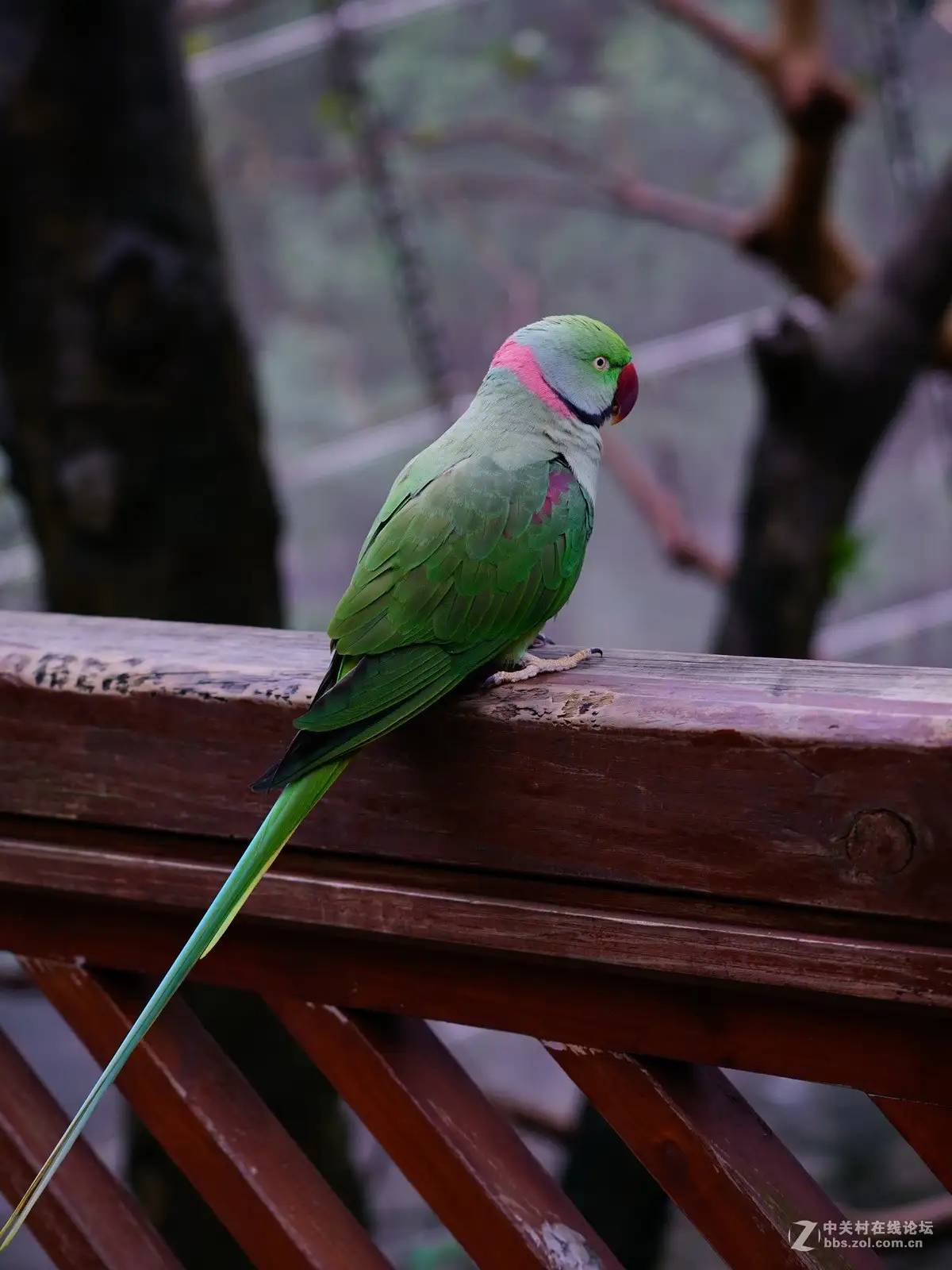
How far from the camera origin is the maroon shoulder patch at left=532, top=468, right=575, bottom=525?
1103mm

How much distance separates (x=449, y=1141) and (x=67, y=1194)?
38 centimetres

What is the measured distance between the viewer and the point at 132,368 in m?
2.37

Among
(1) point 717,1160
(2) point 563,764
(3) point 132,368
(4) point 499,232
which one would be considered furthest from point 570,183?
(1) point 717,1160

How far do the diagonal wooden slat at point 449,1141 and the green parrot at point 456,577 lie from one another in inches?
7.1

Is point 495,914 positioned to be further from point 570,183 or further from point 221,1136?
point 570,183

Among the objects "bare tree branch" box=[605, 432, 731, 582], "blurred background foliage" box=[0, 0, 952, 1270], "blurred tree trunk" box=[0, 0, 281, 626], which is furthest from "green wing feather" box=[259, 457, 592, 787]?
"blurred background foliage" box=[0, 0, 952, 1270]

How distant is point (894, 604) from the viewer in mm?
4594

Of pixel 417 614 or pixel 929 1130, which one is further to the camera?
pixel 417 614

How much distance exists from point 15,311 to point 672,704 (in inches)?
78.1

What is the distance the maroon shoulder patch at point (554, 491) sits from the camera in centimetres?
110

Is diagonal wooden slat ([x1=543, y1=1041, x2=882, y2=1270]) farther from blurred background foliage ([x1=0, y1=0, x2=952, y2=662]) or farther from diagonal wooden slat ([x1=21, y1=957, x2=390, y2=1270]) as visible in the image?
blurred background foliage ([x1=0, y1=0, x2=952, y2=662])

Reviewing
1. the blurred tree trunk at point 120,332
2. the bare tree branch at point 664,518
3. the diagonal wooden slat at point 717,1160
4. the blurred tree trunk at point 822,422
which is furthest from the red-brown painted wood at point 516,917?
the bare tree branch at point 664,518

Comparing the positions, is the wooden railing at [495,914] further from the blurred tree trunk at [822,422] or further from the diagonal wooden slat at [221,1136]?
the blurred tree trunk at [822,422]

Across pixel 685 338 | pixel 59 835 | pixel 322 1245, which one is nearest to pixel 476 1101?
pixel 322 1245
